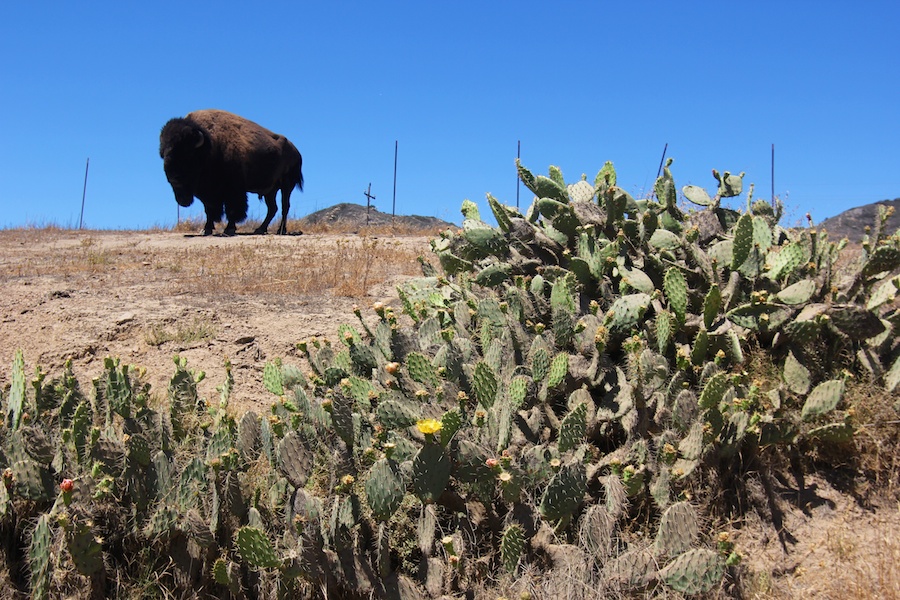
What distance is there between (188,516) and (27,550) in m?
0.79

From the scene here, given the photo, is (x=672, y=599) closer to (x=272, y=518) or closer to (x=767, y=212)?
(x=272, y=518)

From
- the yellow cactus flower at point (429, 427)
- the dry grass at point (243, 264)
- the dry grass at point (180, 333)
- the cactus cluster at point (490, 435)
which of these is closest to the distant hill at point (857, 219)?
the dry grass at point (243, 264)

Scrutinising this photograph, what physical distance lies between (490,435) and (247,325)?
2631mm

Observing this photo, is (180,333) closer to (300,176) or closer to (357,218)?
(300,176)

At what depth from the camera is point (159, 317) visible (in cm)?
579

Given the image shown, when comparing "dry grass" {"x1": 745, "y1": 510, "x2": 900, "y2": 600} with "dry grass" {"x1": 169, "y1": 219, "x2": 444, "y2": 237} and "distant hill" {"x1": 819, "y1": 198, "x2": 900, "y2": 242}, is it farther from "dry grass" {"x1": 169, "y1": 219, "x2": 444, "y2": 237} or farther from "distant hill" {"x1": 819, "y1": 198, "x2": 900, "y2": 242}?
"distant hill" {"x1": 819, "y1": 198, "x2": 900, "y2": 242}

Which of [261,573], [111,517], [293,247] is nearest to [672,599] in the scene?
[261,573]

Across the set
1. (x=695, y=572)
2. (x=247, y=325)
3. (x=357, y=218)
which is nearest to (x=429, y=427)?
(x=695, y=572)

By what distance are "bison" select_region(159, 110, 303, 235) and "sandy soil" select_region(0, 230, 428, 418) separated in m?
4.69

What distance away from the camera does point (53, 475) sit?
3.71 metres

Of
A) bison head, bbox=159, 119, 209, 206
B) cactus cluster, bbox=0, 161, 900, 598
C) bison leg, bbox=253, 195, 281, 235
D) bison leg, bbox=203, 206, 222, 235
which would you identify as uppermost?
bison head, bbox=159, 119, 209, 206

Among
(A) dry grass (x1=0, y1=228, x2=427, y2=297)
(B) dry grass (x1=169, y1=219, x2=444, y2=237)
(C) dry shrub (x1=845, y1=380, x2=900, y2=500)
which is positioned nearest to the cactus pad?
(C) dry shrub (x1=845, y1=380, x2=900, y2=500)

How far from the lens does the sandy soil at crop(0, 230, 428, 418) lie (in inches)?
200

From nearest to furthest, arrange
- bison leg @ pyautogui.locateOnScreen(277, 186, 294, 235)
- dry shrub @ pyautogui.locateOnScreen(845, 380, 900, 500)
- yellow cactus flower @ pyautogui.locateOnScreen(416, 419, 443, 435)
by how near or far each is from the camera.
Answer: yellow cactus flower @ pyautogui.locateOnScreen(416, 419, 443, 435), dry shrub @ pyautogui.locateOnScreen(845, 380, 900, 500), bison leg @ pyautogui.locateOnScreen(277, 186, 294, 235)
